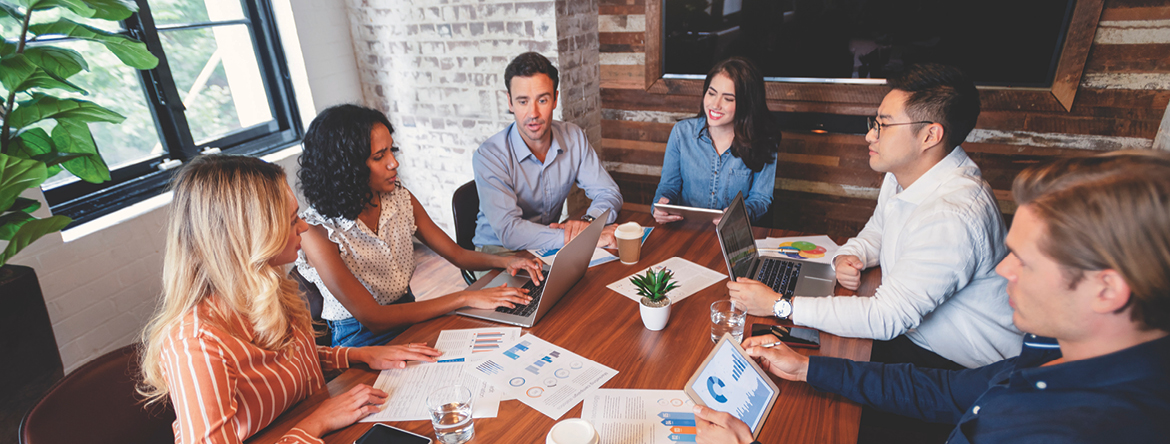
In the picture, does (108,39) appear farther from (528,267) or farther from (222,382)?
(528,267)

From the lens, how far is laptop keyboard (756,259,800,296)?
1641 millimetres

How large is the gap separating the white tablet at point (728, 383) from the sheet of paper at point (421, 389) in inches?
16.9

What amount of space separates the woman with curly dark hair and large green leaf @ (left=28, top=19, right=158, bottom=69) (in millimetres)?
644

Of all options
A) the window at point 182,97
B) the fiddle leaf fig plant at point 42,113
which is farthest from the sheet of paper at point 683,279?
the window at point 182,97

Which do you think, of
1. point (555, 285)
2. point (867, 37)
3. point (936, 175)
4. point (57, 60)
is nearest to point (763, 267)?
point (936, 175)

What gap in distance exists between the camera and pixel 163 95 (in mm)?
2588

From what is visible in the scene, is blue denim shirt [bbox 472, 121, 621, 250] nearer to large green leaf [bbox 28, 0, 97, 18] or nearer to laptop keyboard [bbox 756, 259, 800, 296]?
laptop keyboard [bbox 756, 259, 800, 296]

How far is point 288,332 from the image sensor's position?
1323 millimetres

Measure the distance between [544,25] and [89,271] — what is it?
7.36ft

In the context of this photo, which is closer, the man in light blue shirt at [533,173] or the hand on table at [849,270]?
the hand on table at [849,270]

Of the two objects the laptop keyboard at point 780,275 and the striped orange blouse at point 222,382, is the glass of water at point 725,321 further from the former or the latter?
the striped orange blouse at point 222,382

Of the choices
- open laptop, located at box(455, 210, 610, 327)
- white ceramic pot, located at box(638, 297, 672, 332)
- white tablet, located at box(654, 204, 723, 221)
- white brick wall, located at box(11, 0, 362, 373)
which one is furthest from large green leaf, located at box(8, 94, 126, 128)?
white tablet, located at box(654, 204, 723, 221)

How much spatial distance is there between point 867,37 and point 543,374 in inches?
93.4

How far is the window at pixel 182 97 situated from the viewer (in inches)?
93.7
